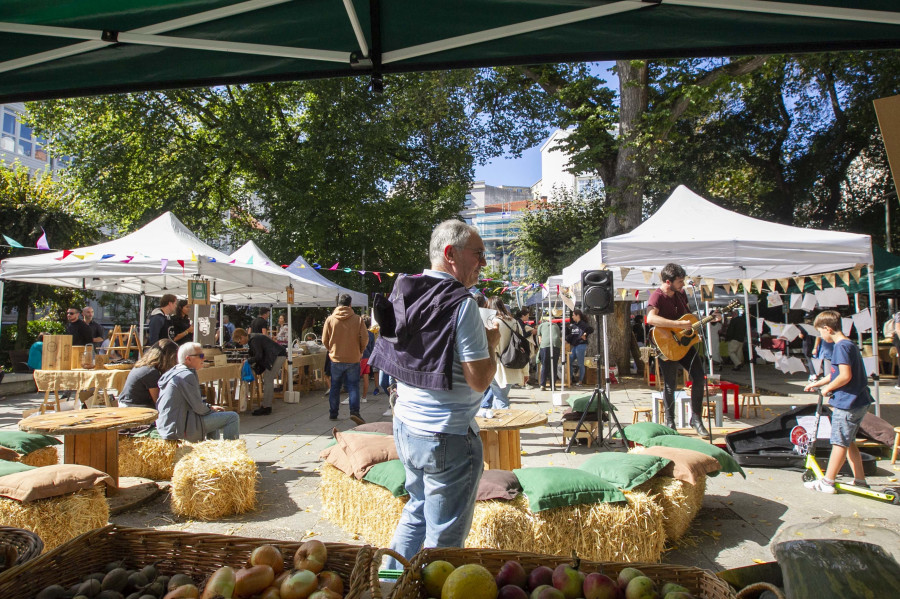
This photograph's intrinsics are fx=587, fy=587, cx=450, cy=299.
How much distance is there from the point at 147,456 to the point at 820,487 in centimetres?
614

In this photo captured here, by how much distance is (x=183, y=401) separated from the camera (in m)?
5.42

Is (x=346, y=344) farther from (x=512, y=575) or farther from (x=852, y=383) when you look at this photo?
(x=512, y=575)

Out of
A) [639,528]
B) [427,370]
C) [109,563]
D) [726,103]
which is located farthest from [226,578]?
[726,103]

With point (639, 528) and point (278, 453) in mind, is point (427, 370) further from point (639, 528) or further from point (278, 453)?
point (278, 453)

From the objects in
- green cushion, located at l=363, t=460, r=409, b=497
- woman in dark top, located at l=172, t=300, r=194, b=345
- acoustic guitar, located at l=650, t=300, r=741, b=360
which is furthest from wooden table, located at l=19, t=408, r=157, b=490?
acoustic guitar, located at l=650, t=300, r=741, b=360

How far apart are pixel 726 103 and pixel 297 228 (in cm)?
1538

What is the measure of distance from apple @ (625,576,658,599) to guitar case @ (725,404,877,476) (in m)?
5.27

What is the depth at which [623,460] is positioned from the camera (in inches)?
155

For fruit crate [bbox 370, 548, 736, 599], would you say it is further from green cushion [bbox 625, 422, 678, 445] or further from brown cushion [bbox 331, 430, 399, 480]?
green cushion [bbox 625, 422, 678, 445]

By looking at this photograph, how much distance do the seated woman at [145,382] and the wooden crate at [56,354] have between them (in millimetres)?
3049

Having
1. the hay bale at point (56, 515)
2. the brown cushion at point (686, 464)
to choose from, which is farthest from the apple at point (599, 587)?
the hay bale at point (56, 515)

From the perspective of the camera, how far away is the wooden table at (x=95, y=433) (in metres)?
4.70

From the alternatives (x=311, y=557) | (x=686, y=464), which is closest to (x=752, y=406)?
(x=686, y=464)

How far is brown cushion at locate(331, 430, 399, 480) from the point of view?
4.12 meters
